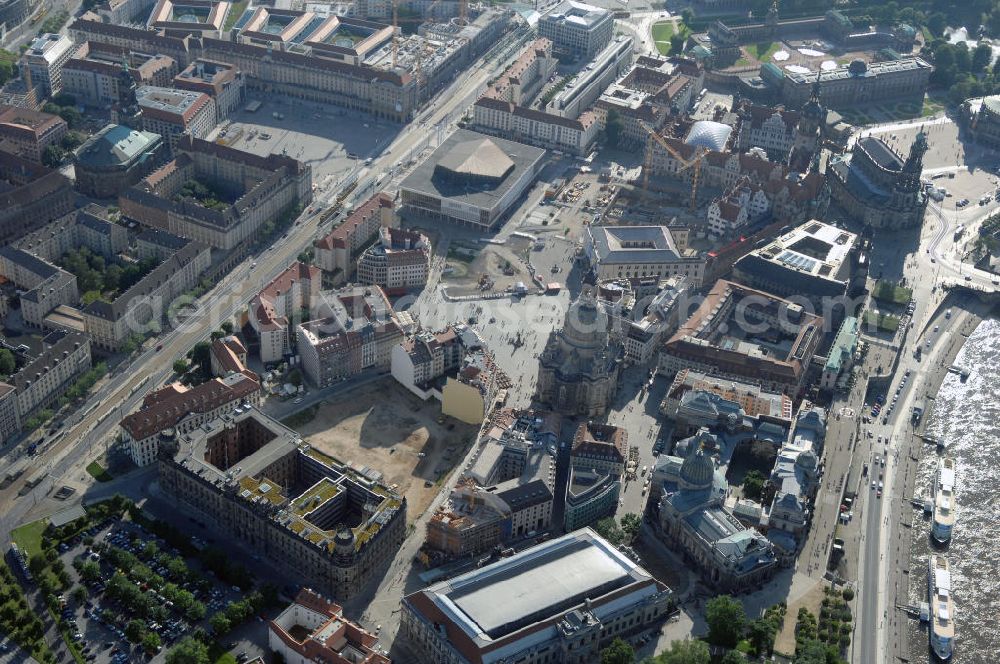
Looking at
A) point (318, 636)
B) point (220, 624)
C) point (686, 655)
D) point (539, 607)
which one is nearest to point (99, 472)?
point (220, 624)

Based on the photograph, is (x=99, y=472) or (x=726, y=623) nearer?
(x=726, y=623)

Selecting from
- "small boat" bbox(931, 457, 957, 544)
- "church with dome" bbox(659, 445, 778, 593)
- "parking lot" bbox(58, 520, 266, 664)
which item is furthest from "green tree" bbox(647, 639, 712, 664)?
"parking lot" bbox(58, 520, 266, 664)

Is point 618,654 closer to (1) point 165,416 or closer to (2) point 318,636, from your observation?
(2) point 318,636

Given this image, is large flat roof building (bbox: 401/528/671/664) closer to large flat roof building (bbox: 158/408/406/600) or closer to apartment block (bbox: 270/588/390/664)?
apartment block (bbox: 270/588/390/664)

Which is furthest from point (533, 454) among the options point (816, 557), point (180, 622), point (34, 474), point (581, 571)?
point (34, 474)

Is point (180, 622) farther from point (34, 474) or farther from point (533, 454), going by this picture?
point (533, 454)

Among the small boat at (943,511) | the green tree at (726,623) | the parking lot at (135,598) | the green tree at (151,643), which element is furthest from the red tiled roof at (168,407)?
the small boat at (943,511)

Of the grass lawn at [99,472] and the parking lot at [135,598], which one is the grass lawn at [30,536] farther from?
the grass lawn at [99,472]
